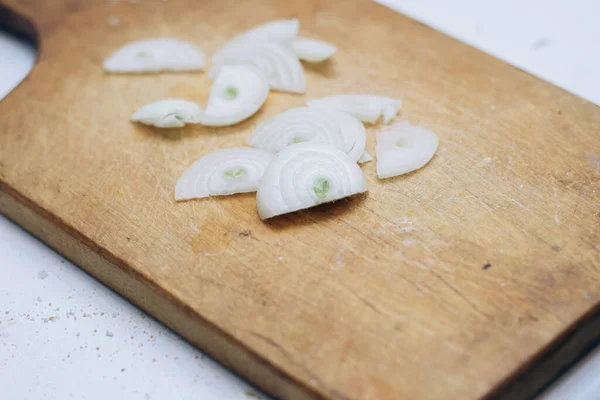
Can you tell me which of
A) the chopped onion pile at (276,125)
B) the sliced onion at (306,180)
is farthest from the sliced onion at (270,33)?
the sliced onion at (306,180)

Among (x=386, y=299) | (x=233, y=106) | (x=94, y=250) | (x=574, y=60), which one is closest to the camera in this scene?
(x=386, y=299)

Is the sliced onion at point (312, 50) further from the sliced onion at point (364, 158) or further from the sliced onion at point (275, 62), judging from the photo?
the sliced onion at point (364, 158)

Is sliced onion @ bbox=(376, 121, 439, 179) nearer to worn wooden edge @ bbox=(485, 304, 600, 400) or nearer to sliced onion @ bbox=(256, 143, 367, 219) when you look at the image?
sliced onion @ bbox=(256, 143, 367, 219)

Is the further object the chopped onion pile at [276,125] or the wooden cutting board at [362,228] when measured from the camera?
the chopped onion pile at [276,125]

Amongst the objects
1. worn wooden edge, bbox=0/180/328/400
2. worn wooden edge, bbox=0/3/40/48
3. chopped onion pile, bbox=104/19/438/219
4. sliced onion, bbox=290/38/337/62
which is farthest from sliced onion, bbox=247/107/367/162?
worn wooden edge, bbox=0/3/40/48

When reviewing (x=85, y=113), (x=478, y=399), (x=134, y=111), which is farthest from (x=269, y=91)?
(x=478, y=399)

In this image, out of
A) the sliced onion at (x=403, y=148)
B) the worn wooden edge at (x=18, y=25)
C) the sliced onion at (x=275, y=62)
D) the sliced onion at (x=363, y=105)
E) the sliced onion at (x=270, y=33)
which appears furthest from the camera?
the worn wooden edge at (x=18, y=25)

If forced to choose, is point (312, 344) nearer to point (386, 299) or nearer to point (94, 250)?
point (386, 299)
